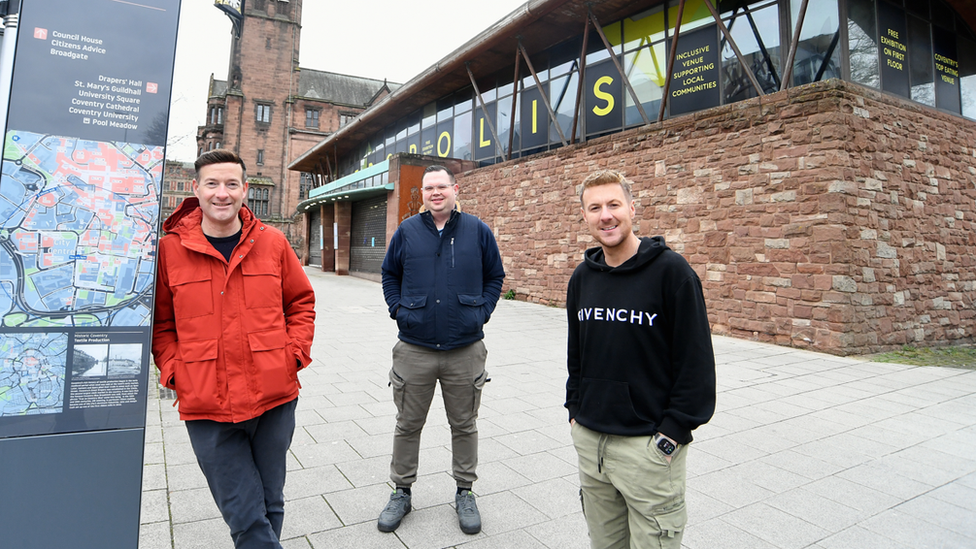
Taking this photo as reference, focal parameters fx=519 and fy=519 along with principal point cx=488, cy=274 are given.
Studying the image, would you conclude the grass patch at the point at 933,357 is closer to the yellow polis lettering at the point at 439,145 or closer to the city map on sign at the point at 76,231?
the city map on sign at the point at 76,231

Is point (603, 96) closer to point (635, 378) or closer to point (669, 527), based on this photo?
point (635, 378)

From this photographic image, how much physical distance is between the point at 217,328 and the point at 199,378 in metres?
0.19

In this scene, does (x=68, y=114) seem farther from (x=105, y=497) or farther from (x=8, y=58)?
(x=105, y=497)

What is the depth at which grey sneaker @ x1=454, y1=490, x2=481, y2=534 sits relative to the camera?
266cm

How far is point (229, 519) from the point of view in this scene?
77.6 inches

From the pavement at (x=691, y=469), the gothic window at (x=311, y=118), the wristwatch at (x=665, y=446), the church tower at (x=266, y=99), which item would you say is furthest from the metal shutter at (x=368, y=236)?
the gothic window at (x=311, y=118)

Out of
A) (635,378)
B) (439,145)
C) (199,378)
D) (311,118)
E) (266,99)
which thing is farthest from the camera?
(311,118)

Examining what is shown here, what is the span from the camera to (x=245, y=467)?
2021mm

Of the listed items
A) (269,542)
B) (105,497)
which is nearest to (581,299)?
(269,542)

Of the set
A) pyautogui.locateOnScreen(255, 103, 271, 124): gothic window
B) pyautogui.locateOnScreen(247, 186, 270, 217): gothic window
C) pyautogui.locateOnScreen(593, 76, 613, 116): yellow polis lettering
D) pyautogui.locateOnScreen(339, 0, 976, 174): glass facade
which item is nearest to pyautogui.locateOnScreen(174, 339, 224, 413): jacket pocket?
pyautogui.locateOnScreen(339, 0, 976, 174): glass facade

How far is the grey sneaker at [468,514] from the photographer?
105 inches

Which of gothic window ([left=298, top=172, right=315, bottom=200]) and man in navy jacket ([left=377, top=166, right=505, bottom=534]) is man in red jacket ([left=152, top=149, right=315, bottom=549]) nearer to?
man in navy jacket ([left=377, top=166, right=505, bottom=534])

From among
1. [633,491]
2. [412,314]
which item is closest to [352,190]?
[412,314]

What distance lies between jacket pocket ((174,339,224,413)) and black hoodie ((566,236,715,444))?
1357mm
